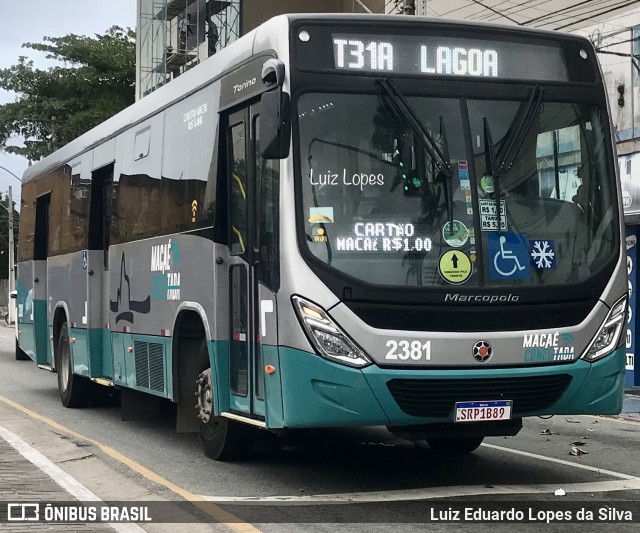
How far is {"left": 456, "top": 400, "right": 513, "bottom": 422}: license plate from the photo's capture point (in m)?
8.37

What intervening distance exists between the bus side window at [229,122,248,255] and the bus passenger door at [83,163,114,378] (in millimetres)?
4596

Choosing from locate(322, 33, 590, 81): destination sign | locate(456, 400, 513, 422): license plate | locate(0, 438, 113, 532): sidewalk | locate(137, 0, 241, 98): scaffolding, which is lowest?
locate(0, 438, 113, 532): sidewalk

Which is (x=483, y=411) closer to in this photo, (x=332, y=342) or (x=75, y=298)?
(x=332, y=342)

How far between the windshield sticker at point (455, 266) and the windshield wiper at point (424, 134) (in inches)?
7.1

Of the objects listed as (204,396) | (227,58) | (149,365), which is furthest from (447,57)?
(149,365)

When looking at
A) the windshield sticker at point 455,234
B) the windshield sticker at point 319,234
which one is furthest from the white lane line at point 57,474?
the windshield sticker at point 455,234

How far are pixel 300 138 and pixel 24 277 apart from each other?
38.7ft

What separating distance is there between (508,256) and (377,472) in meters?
2.39

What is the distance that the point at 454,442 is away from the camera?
36.1ft

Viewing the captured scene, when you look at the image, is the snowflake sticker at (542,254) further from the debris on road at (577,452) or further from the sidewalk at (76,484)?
the debris on road at (577,452)

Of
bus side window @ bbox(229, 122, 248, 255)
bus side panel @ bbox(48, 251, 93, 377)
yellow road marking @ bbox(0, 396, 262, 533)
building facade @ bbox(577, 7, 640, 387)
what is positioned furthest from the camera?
building facade @ bbox(577, 7, 640, 387)

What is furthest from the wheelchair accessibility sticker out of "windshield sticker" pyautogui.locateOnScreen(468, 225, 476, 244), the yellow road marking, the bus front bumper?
the yellow road marking

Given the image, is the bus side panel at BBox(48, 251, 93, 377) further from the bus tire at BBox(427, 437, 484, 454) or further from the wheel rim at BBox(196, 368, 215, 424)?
the bus tire at BBox(427, 437, 484, 454)

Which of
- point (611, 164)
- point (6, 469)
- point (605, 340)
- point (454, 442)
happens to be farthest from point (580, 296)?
point (6, 469)
